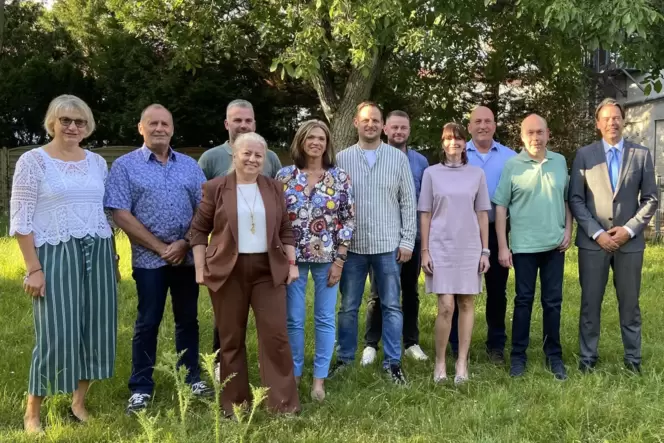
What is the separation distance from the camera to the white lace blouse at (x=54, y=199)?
370cm

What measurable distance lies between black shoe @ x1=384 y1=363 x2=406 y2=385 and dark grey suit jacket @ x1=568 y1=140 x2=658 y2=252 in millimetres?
1717

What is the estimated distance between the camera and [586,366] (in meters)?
4.92

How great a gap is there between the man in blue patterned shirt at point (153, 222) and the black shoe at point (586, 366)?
304 cm

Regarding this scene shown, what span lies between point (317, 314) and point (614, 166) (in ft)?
8.33

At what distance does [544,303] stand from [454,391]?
1064 mm

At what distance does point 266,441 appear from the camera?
369cm

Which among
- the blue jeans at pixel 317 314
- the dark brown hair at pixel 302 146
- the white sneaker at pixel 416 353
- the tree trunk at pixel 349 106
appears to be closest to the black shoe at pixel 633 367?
the white sneaker at pixel 416 353

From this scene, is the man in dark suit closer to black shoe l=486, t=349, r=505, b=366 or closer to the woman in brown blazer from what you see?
black shoe l=486, t=349, r=505, b=366

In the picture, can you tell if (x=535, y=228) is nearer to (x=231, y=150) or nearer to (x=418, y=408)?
(x=418, y=408)

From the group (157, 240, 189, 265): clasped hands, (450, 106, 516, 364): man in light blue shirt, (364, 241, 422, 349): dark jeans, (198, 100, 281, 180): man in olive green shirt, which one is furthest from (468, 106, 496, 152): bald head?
(157, 240, 189, 265): clasped hands

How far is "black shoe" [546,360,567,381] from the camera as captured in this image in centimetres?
482

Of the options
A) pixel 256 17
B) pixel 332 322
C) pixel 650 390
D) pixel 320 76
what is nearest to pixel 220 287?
pixel 332 322

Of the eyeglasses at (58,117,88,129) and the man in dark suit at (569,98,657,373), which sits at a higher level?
the eyeglasses at (58,117,88,129)

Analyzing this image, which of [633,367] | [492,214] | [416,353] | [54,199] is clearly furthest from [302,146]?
[633,367]
